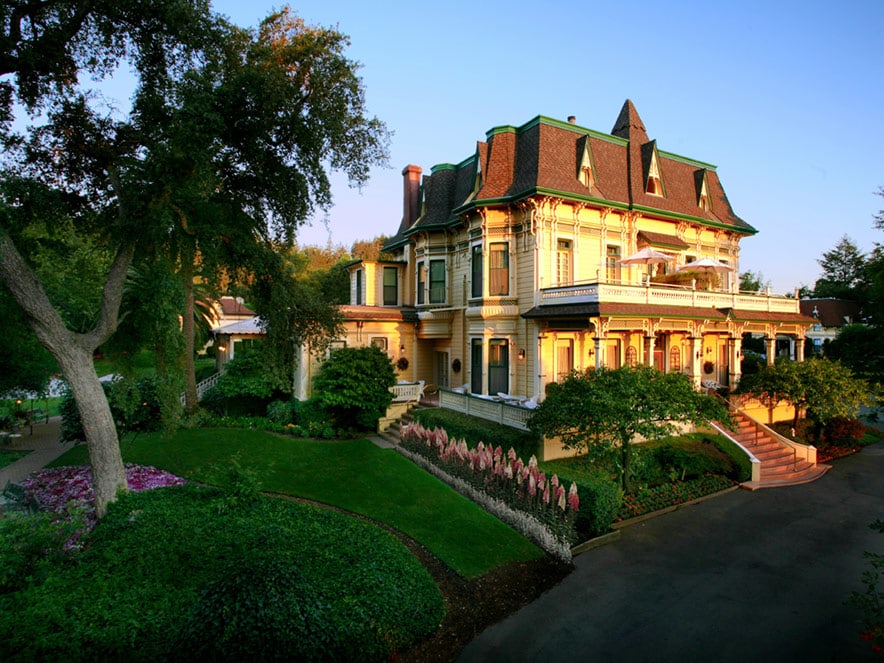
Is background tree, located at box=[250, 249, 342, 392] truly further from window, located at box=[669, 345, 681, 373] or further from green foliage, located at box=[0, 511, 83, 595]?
window, located at box=[669, 345, 681, 373]

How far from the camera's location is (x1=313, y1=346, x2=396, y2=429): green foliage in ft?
65.2

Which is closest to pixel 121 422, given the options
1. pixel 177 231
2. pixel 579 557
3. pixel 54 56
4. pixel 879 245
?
pixel 177 231

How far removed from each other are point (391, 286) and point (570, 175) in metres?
11.6

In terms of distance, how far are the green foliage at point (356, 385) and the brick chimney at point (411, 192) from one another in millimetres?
10043

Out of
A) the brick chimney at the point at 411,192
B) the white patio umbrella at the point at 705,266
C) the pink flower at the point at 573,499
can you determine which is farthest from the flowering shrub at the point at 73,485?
the white patio umbrella at the point at 705,266

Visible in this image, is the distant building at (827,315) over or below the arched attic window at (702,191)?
below

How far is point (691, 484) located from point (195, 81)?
18055mm

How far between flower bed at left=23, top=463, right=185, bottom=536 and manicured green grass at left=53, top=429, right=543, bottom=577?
82 centimetres

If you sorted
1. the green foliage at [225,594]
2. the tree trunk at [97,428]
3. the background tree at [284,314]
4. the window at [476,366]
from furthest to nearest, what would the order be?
the window at [476,366], the background tree at [284,314], the tree trunk at [97,428], the green foliage at [225,594]

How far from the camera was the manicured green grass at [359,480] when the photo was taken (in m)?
10.7

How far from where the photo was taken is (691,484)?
590 inches

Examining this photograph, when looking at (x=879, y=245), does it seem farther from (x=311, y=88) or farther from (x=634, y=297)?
(x=311, y=88)

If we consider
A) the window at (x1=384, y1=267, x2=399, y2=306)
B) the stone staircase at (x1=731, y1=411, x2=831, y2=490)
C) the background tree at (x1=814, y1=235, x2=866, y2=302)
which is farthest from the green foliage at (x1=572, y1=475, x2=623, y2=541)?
the background tree at (x1=814, y1=235, x2=866, y2=302)

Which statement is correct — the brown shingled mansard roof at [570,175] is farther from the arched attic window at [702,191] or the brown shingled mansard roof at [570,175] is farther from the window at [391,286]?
the window at [391,286]
